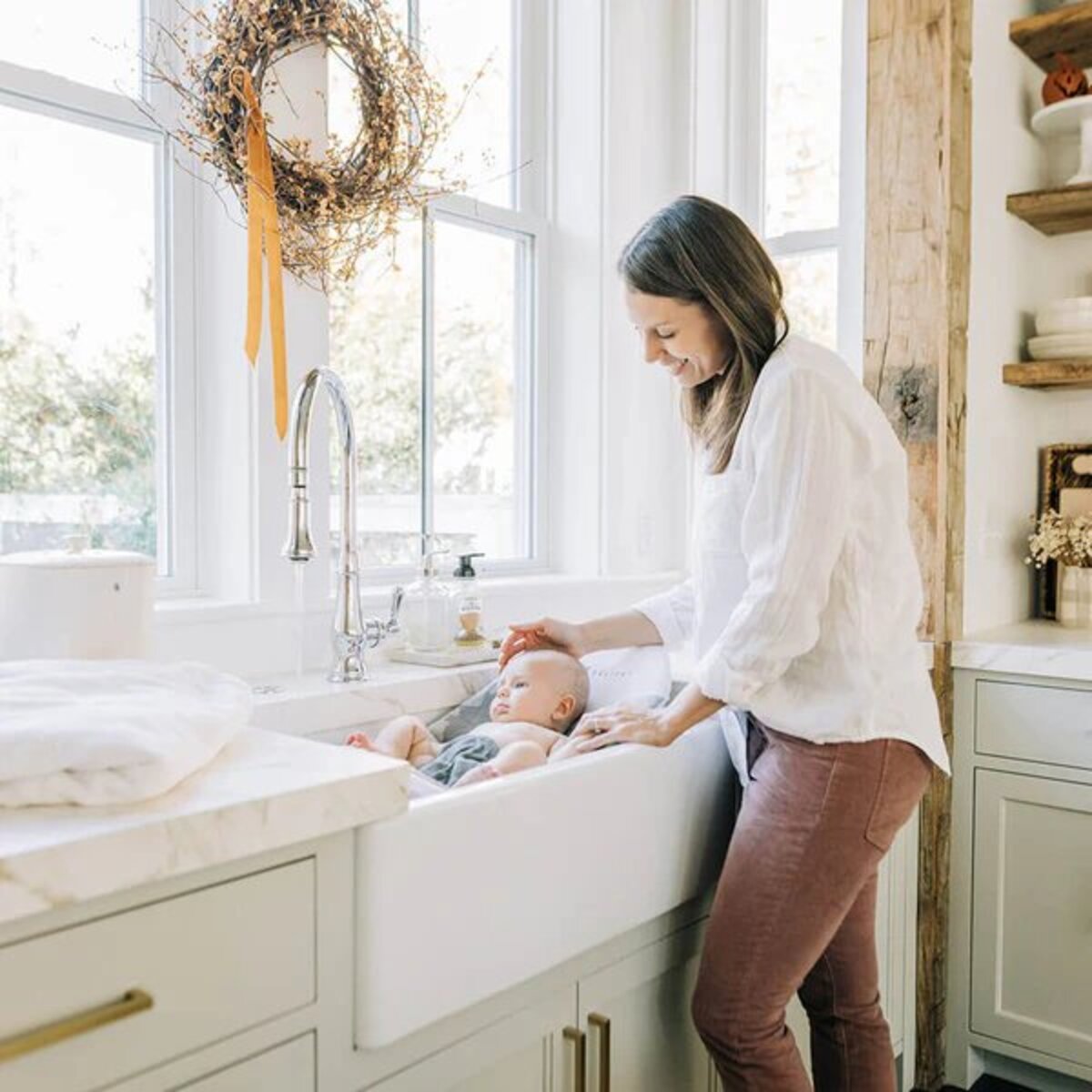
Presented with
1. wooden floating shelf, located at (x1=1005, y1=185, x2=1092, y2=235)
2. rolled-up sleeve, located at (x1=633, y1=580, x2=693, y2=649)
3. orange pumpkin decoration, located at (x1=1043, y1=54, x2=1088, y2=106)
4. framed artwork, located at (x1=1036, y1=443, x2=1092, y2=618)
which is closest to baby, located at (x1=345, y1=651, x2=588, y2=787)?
rolled-up sleeve, located at (x1=633, y1=580, x2=693, y2=649)

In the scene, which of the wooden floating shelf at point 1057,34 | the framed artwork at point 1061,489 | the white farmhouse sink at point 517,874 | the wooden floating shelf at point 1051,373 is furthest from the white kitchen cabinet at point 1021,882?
the wooden floating shelf at point 1057,34

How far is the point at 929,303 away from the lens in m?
2.19

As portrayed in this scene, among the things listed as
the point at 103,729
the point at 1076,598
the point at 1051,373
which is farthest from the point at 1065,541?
the point at 103,729

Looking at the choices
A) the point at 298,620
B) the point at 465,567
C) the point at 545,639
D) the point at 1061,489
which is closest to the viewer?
the point at 545,639

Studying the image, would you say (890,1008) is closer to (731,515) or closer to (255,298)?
(731,515)

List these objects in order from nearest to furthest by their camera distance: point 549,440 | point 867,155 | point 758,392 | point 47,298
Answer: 1. point 758,392
2. point 47,298
3. point 867,155
4. point 549,440

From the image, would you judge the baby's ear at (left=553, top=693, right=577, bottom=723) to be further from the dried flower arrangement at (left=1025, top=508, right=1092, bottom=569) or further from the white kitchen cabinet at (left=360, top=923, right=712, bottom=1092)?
the dried flower arrangement at (left=1025, top=508, right=1092, bottom=569)

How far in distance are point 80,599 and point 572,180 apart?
70.0 inches

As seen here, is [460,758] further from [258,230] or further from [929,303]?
[929,303]

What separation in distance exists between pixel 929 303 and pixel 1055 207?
47 cm

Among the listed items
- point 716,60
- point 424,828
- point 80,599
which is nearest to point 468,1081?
point 424,828

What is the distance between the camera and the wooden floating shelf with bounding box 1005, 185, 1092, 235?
235cm

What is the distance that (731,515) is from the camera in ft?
4.69

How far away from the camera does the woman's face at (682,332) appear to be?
4.75ft
